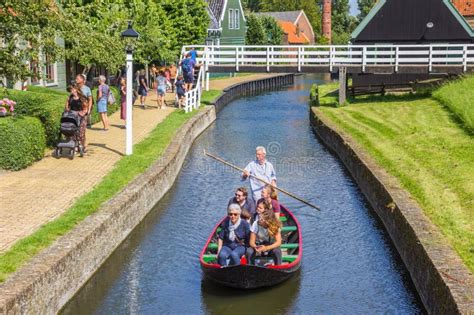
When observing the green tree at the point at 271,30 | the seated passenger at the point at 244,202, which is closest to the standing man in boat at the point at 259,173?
the seated passenger at the point at 244,202

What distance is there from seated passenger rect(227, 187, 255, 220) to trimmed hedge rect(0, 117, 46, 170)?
635 centimetres

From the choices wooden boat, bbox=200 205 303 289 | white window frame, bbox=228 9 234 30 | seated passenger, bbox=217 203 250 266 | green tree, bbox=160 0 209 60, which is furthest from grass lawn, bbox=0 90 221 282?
white window frame, bbox=228 9 234 30

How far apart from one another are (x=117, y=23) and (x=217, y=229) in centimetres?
1886

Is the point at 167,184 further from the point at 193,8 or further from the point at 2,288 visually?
the point at 193,8

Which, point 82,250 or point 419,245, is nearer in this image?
point 82,250

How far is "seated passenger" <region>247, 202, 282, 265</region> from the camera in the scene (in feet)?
43.4

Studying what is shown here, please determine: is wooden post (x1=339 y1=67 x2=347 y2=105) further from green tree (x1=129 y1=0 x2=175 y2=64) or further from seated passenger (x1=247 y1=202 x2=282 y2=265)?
seated passenger (x1=247 y1=202 x2=282 y2=265)

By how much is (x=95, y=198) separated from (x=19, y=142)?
11.9 feet

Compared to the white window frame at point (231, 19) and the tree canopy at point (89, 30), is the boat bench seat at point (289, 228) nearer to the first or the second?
the tree canopy at point (89, 30)

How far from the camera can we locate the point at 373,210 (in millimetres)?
19172

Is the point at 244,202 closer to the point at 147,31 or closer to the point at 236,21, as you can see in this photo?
the point at 147,31

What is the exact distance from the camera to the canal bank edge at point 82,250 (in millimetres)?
10469

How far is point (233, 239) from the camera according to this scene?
1331 cm

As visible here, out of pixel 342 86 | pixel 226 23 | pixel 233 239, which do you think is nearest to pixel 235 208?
pixel 233 239
